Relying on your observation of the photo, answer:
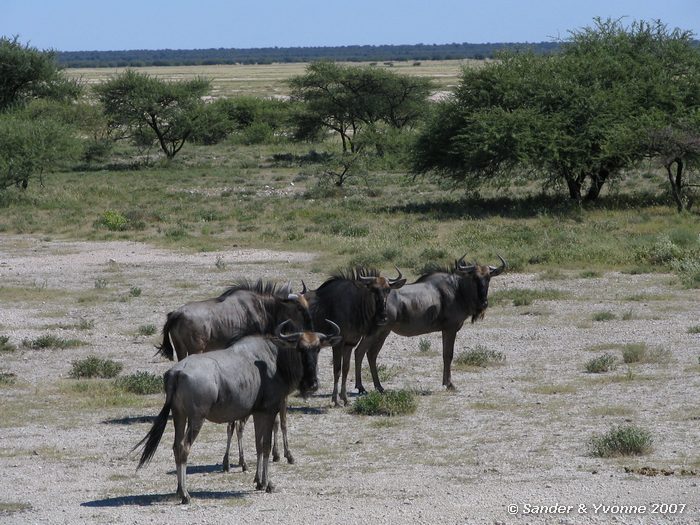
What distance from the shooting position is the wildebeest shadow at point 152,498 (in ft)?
30.9

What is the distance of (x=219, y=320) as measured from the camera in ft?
41.4

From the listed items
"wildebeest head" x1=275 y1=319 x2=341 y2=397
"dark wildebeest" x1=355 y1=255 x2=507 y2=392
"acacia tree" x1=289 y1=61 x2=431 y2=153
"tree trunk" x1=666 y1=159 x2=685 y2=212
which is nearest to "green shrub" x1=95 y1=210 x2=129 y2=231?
"tree trunk" x1=666 y1=159 x2=685 y2=212

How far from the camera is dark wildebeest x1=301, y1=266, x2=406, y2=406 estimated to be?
1361 centimetres

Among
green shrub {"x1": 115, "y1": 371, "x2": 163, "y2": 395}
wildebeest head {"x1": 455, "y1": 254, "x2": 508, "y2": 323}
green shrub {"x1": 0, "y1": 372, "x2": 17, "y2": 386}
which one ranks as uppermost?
wildebeest head {"x1": 455, "y1": 254, "x2": 508, "y2": 323}

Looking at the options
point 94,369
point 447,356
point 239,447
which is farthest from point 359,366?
point 239,447

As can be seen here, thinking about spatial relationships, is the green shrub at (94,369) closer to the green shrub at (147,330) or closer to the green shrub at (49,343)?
the green shrub at (49,343)

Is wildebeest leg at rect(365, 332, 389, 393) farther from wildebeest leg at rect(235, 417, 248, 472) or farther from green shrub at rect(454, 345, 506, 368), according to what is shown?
wildebeest leg at rect(235, 417, 248, 472)

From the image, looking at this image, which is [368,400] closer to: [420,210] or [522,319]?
[522,319]

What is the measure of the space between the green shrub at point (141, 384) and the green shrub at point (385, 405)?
279 cm

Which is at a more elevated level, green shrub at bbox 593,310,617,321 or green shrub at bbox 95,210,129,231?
green shrub at bbox 593,310,617,321

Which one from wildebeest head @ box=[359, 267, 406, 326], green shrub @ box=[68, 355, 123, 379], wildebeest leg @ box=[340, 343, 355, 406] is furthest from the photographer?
green shrub @ box=[68, 355, 123, 379]

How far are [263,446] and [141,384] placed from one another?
513 centimetres

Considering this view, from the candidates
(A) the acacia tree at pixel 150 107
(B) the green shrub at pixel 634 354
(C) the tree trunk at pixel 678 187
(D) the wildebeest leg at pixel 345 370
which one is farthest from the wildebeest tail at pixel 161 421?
(A) the acacia tree at pixel 150 107

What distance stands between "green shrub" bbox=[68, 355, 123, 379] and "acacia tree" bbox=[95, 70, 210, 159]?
4186cm
